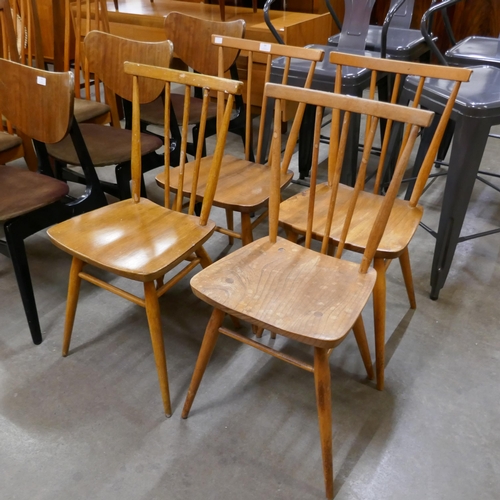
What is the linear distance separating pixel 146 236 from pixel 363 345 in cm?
72

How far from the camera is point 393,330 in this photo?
1671 mm

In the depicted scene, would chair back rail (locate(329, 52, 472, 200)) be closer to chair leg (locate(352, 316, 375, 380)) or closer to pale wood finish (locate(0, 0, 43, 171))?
chair leg (locate(352, 316, 375, 380))

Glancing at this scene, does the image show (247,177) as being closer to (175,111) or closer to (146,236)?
(146,236)

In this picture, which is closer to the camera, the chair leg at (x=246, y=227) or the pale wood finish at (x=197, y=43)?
the chair leg at (x=246, y=227)

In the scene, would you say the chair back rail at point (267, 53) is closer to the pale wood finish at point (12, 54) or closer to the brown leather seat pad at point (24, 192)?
the brown leather seat pad at point (24, 192)

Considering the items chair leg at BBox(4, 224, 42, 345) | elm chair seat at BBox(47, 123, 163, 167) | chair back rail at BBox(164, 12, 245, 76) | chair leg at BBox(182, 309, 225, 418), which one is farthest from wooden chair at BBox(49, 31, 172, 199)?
chair leg at BBox(182, 309, 225, 418)

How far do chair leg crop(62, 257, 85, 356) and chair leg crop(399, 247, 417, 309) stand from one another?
1.04 m

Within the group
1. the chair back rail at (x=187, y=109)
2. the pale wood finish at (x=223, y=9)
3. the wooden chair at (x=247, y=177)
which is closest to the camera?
the chair back rail at (x=187, y=109)

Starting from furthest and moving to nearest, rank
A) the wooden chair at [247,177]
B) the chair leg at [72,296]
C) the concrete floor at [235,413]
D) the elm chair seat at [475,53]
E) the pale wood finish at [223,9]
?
the pale wood finish at [223,9], the elm chair seat at [475,53], the wooden chair at [247,177], the chair leg at [72,296], the concrete floor at [235,413]

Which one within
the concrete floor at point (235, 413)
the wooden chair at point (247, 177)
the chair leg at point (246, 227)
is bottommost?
the concrete floor at point (235, 413)

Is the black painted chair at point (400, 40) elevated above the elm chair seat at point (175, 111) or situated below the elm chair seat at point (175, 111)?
above

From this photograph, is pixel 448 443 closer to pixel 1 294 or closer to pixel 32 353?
pixel 32 353

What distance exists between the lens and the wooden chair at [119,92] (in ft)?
6.05

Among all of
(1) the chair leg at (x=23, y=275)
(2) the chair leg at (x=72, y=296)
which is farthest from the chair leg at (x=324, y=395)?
(1) the chair leg at (x=23, y=275)
